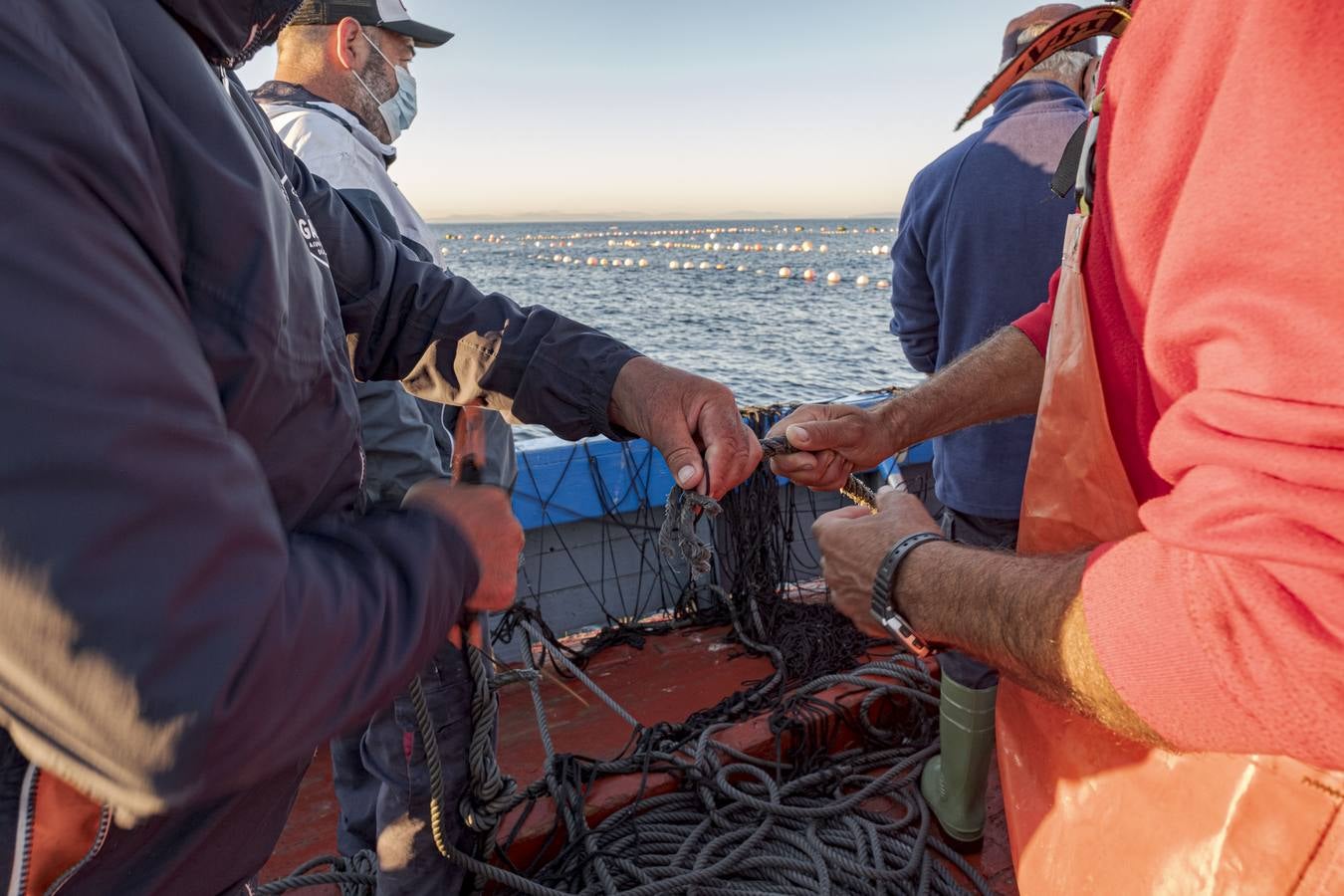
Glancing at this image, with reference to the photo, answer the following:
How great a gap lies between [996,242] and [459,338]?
83.6 inches

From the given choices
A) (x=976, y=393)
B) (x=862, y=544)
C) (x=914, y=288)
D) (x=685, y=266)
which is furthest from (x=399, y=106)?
(x=685, y=266)

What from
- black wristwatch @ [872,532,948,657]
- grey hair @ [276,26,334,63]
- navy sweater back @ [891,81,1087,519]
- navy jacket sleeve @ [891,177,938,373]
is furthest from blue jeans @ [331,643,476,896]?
grey hair @ [276,26,334,63]

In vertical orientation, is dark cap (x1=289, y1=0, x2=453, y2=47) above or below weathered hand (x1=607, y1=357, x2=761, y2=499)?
above

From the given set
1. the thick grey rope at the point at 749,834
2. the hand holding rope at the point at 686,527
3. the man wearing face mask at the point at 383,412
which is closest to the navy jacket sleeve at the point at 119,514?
the man wearing face mask at the point at 383,412

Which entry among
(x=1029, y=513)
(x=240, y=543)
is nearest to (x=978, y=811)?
(x=1029, y=513)

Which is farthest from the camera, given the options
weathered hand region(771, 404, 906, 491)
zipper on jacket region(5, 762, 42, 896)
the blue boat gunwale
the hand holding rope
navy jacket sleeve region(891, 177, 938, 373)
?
the blue boat gunwale

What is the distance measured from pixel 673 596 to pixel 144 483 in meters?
4.36

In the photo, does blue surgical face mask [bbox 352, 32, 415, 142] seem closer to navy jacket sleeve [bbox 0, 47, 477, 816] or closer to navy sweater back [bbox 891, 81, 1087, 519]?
navy sweater back [bbox 891, 81, 1087, 519]

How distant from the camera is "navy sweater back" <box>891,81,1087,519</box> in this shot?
9.71ft

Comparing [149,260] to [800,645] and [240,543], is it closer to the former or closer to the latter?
[240,543]

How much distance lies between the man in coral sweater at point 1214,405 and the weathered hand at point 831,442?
30.9 inches

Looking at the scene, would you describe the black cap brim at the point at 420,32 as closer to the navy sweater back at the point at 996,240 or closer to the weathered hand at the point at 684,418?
the navy sweater back at the point at 996,240

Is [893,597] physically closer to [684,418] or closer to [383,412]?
[684,418]

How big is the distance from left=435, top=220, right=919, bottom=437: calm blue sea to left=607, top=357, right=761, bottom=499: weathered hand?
11.0ft
